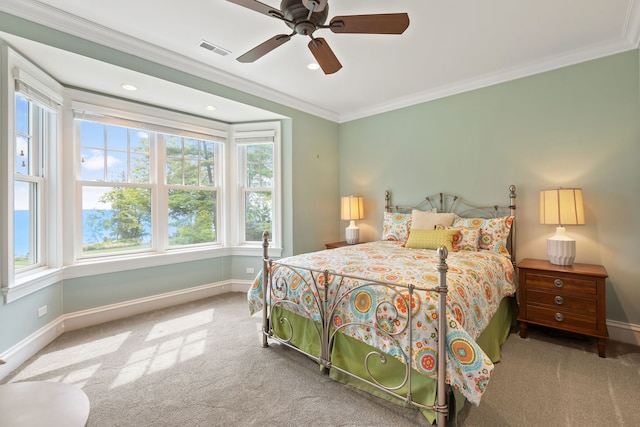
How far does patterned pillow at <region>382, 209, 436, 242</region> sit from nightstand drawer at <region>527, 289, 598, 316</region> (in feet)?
4.56

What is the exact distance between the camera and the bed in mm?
1552

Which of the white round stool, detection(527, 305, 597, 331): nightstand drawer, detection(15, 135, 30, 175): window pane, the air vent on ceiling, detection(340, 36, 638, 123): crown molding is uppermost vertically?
the air vent on ceiling

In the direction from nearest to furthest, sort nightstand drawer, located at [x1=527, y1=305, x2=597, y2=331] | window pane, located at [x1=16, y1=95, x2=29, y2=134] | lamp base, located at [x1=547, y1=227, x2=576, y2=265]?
nightstand drawer, located at [x1=527, y1=305, x2=597, y2=331] < window pane, located at [x1=16, y1=95, x2=29, y2=134] < lamp base, located at [x1=547, y1=227, x2=576, y2=265]

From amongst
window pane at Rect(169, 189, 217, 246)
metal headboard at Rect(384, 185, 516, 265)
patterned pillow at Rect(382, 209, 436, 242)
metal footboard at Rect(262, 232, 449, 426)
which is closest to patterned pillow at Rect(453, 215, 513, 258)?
metal headboard at Rect(384, 185, 516, 265)

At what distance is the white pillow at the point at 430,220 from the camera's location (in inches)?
132

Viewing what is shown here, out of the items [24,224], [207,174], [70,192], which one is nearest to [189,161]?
[207,174]

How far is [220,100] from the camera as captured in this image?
3484 mm

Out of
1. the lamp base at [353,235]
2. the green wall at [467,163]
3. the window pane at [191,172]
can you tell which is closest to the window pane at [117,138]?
the window pane at [191,172]

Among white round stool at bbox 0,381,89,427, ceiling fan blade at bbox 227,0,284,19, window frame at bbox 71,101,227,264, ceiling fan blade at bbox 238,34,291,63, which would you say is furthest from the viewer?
window frame at bbox 71,101,227,264

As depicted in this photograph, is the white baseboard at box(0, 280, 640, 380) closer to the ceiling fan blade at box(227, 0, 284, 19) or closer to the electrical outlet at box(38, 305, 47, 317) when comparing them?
the electrical outlet at box(38, 305, 47, 317)

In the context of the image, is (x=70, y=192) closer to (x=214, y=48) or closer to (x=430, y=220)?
(x=214, y=48)

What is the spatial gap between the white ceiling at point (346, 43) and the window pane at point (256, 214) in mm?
1283

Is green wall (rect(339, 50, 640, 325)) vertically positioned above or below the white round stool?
above

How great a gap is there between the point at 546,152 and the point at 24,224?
507cm
